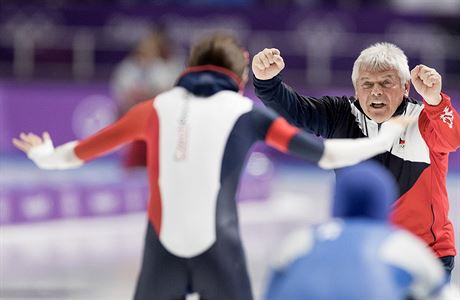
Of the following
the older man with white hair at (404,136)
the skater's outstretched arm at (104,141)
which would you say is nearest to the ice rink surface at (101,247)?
the older man with white hair at (404,136)

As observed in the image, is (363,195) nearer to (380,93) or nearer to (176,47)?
(380,93)

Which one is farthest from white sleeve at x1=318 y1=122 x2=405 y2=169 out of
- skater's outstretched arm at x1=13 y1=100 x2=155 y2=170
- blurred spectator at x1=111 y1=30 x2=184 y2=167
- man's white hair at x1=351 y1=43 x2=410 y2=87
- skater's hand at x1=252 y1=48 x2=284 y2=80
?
blurred spectator at x1=111 y1=30 x2=184 y2=167

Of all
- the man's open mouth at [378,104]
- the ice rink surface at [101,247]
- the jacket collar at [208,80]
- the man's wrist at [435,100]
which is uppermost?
the jacket collar at [208,80]

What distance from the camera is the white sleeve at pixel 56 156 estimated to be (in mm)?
4867

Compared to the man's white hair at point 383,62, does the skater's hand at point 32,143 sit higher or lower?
lower

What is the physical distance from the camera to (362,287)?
129 inches

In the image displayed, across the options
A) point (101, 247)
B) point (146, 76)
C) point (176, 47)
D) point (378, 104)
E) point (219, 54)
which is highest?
point (219, 54)

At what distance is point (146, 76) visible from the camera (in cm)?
1312

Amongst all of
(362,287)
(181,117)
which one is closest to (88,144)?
(181,117)

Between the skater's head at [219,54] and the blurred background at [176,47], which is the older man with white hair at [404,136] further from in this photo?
the blurred background at [176,47]

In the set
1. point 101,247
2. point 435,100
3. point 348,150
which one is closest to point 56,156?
point 348,150

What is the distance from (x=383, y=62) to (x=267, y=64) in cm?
53

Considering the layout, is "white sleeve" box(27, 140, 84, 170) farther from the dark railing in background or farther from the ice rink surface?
Result: the dark railing in background

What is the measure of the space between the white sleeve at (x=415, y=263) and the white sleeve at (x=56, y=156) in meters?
1.88
